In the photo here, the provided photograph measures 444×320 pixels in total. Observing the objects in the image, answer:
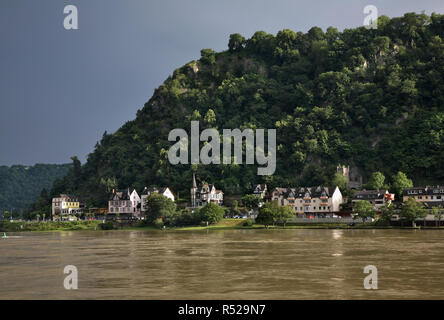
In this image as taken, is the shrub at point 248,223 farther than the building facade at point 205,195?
No

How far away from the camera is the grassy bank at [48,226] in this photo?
114 m

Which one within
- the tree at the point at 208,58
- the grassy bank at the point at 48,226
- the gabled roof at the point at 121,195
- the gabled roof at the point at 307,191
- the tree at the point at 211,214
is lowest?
the grassy bank at the point at 48,226

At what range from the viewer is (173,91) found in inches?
7205

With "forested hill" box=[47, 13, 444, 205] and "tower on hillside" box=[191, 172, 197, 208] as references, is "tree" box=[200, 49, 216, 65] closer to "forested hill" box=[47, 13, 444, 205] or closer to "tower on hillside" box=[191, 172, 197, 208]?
"forested hill" box=[47, 13, 444, 205]

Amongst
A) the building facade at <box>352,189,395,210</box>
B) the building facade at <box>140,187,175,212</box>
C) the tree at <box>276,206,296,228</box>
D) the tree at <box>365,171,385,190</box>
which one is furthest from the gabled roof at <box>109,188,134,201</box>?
the tree at <box>365,171,385,190</box>

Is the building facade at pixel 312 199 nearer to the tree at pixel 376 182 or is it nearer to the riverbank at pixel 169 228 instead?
→ the tree at pixel 376 182

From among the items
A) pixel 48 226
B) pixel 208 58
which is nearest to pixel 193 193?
pixel 48 226

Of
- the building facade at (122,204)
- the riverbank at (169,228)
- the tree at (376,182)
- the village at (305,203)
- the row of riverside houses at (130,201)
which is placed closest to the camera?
the riverbank at (169,228)

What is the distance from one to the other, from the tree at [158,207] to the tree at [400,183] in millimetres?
48620

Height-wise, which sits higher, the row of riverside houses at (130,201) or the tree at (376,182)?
the tree at (376,182)

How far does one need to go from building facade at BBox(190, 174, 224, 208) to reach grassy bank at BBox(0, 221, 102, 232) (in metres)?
24.8

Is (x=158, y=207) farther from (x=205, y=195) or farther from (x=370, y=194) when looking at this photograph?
(x=370, y=194)

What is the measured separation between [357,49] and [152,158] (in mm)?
73819

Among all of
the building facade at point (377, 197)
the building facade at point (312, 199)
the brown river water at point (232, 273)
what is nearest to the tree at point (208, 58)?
the building facade at point (312, 199)
